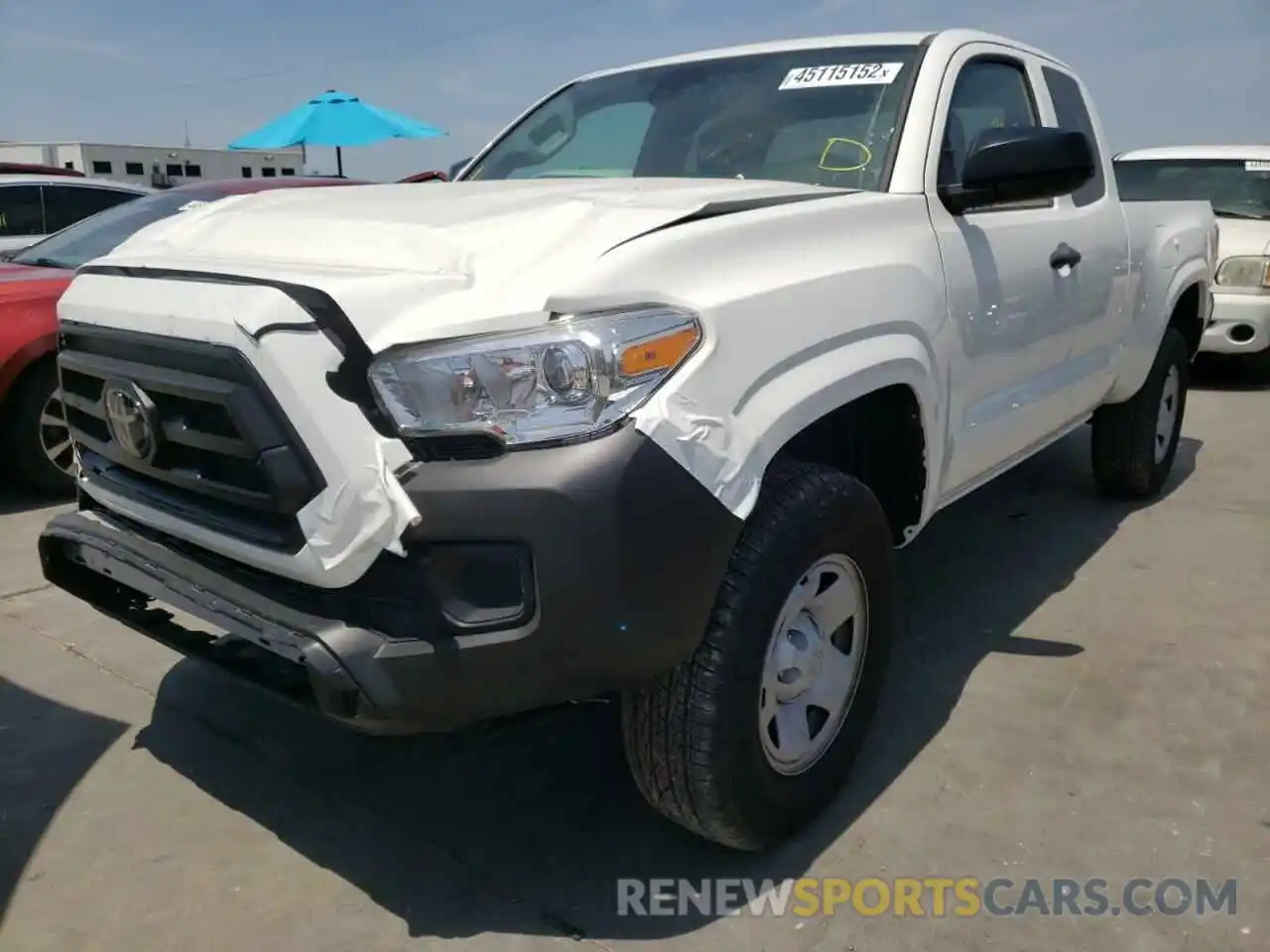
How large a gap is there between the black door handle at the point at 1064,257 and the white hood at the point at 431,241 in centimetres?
101

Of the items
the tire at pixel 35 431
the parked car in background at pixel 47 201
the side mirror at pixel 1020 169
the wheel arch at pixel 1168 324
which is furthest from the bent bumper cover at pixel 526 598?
the parked car in background at pixel 47 201

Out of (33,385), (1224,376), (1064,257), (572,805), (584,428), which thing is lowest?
(572,805)

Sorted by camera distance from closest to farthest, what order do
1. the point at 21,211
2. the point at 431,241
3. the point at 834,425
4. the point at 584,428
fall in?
the point at 584,428
the point at 431,241
the point at 834,425
the point at 21,211

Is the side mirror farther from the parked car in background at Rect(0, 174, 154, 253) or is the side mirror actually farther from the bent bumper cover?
the parked car in background at Rect(0, 174, 154, 253)

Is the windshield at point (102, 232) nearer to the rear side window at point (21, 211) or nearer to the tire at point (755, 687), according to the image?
the rear side window at point (21, 211)

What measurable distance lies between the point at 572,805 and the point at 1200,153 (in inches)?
325

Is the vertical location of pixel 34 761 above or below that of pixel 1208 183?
below

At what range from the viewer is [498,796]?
8.80 feet

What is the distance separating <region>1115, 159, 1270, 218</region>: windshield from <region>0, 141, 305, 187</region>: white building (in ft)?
43.4

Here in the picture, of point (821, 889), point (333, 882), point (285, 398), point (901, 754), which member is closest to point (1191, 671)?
point (901, 754)

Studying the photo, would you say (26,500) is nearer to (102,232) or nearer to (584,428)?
(102,232)

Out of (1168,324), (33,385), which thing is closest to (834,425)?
(1168,324)

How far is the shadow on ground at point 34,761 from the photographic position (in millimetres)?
2502

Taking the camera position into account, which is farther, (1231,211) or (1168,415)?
(1231,211)
